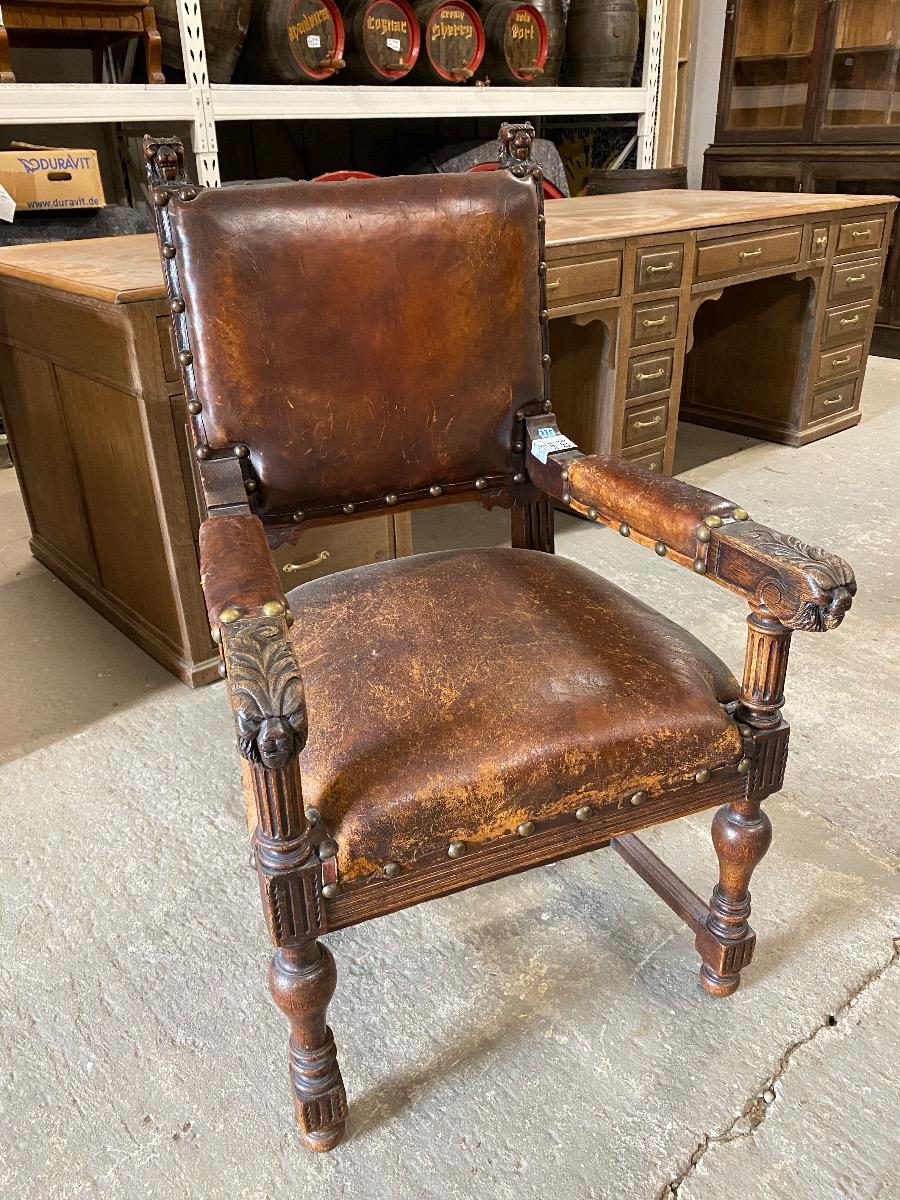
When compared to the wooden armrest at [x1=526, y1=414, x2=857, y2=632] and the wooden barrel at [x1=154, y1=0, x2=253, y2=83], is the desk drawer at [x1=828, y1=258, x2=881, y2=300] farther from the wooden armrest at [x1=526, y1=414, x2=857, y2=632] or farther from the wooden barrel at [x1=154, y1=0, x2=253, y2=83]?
the wooden armrest at [x1=526, y1=414, x2=857, y2=632]

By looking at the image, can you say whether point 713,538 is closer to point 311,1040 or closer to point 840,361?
point 311,1040

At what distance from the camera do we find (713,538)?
3.48ft

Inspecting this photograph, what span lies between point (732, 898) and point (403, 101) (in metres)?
3.50

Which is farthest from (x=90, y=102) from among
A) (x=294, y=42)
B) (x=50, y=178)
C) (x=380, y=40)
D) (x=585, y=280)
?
(x=585, y=280)

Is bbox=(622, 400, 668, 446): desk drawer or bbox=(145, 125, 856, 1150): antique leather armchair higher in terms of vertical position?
bbox=(145, 125, 856, 1150): antique leather armchair

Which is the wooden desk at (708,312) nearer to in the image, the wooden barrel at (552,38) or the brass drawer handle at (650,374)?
the brass drawer handle at (650,374)

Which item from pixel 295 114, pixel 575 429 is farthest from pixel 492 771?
pixel 295 114

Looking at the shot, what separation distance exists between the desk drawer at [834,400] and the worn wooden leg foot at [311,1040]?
127 inches

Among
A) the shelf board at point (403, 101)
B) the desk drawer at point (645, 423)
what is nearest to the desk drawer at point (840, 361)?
the desk drawer at point (645, 423)

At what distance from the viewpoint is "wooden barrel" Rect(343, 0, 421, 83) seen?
364 cm

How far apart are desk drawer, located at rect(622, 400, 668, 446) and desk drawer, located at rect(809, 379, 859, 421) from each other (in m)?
0.97

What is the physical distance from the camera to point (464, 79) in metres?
4.00

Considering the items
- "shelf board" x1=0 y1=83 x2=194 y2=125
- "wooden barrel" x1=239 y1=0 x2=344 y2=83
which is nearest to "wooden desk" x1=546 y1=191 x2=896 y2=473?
"wooden barrel" x1=239 y1=0 x2=344 y2=83

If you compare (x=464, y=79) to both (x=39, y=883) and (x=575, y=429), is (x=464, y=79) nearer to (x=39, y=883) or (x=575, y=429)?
(x=575, y=429)
